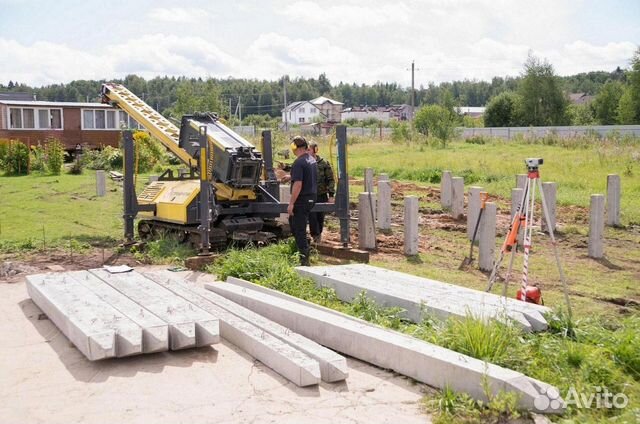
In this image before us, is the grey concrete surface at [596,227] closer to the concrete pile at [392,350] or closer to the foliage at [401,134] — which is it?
the concrete pile at [392,350]

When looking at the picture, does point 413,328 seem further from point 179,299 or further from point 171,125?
point 171,125

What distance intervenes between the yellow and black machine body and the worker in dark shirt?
4.67 feet

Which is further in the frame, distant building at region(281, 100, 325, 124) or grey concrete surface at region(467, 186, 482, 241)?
distant building at region(281, 100, 325, 124)

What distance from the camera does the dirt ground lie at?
17.0 feet

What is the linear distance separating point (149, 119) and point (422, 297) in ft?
27.1

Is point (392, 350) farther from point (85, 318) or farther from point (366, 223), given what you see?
point (366, 223)

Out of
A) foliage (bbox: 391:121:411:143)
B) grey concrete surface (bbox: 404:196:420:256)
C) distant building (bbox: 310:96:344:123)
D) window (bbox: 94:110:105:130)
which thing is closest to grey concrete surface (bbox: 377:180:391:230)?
grey concrete surface (bbox: 404:196:420:256)

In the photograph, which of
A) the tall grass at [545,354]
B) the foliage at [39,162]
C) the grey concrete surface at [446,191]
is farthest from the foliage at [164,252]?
the foliage at [39,162]

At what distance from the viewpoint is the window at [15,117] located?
38.0 meters

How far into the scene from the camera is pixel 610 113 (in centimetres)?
8300

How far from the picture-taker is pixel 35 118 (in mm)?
38781

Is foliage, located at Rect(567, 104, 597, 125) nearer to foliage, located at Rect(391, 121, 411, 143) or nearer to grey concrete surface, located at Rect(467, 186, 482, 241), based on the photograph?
foliage, located at Rect(391, 121, 411, 143)

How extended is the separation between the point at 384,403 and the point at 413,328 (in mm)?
1495

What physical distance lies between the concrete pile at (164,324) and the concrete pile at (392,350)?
296 millimetres
